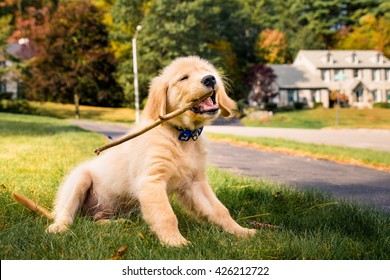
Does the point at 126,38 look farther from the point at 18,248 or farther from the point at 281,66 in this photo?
the point at 18,248

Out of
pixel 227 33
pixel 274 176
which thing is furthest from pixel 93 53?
pixel 274 176

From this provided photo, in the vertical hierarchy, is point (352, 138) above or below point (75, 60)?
below

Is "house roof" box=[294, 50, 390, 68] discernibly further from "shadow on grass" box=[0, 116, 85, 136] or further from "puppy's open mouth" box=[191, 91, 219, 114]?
"puppy's open mouth" box=[191, 91, 219, 114]

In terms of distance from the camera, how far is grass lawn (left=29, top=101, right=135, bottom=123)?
65.0 ft

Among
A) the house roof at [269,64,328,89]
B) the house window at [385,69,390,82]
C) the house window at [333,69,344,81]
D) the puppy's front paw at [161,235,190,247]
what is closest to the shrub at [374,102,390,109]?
the house window at [385,69,390,82]

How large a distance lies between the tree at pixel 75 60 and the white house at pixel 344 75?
938cm

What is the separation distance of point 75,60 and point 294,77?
11663mm

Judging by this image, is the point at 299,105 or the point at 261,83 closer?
the point at 299,105

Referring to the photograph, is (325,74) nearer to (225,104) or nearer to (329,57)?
(329,57)

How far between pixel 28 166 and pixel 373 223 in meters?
2.89

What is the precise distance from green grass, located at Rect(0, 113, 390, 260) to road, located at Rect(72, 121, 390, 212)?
69 centimetres

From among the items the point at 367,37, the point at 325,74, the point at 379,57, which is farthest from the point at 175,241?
the point at 325,74

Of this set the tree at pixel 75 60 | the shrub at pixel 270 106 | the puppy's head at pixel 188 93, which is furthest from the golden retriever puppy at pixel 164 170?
the tree at pixel 75 60

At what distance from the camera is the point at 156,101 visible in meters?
2.29
